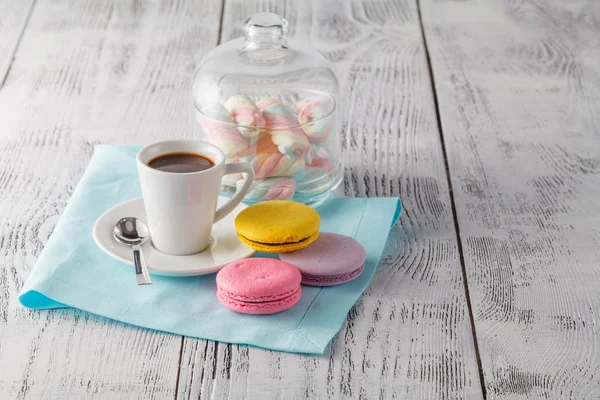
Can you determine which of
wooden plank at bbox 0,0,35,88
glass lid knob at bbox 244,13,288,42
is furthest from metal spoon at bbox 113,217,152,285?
wooden plank at bbox 0,0,35,88

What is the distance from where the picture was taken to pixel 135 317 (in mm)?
896

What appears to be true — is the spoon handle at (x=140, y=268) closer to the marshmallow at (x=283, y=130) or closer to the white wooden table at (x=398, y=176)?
the white wooden table at (x=398, y=176)

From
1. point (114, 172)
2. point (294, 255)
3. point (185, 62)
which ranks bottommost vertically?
point (185, 62)

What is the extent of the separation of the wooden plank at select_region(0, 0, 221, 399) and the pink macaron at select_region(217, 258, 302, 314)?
0.26ft

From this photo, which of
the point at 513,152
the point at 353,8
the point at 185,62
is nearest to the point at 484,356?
the point at 513,152

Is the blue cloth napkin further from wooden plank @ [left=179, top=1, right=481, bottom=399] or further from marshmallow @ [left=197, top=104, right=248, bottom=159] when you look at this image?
marshmallow @ [left=197, top=104, right=248, bottom=159]

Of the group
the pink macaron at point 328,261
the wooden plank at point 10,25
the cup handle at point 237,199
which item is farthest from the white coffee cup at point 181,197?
the wooden plank at point 10,25

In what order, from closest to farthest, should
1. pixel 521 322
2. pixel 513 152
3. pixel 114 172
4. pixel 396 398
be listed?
pixel 396 398 < pixel 521 322 < pixel 114 172 < pixel 513 152

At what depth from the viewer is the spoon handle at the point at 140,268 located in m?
0.91

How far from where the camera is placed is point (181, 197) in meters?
0.94

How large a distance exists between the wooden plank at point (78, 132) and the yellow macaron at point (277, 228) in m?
0.16

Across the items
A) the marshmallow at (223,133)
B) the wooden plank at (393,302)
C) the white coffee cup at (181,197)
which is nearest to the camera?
the wooden plank at (393,302)

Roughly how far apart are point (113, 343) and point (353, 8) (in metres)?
1.28

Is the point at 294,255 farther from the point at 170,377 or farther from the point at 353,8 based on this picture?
the point at 353,8
